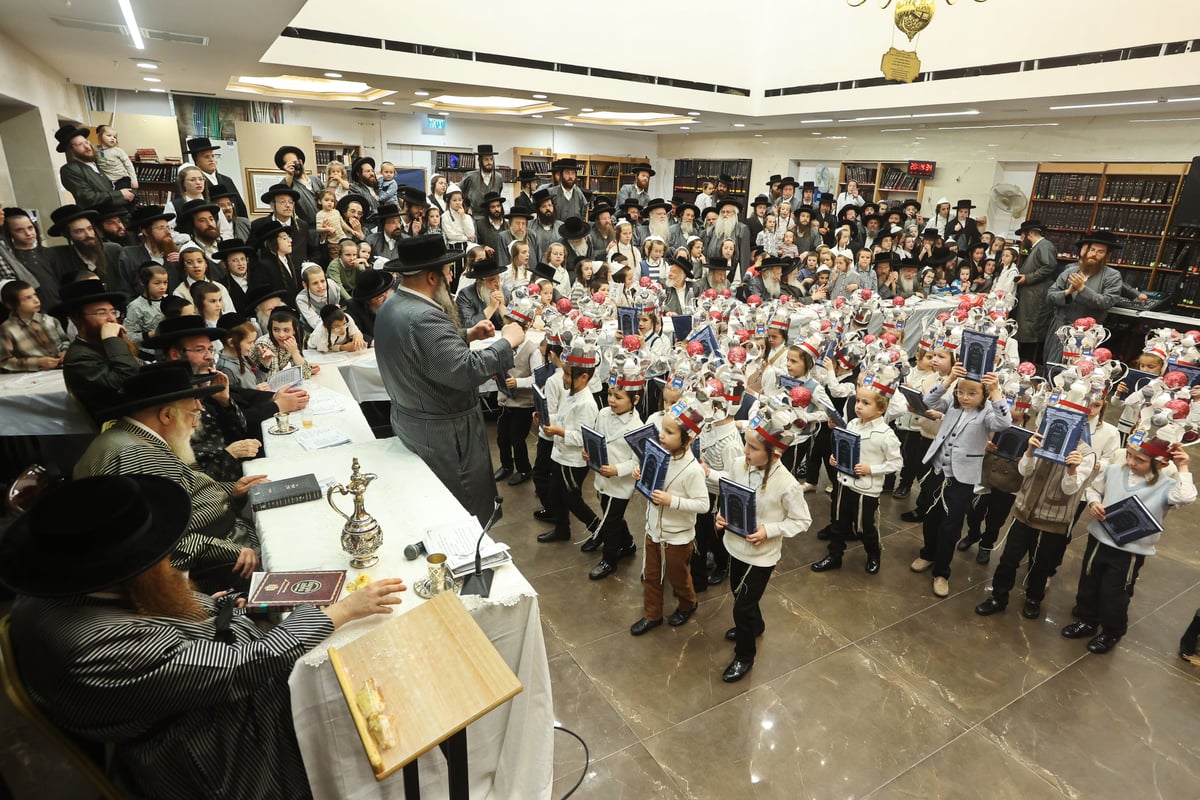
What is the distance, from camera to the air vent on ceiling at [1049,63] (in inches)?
296

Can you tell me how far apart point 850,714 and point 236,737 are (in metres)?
2.65

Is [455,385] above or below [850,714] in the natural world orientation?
above

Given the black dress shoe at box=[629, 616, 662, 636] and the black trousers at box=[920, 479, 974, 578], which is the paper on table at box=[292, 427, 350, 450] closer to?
the black dress shoe at box=[629, 616, 662, 636]

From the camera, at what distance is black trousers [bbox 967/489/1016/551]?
4.14 m

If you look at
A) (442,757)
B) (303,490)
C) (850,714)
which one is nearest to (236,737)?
(442,757)

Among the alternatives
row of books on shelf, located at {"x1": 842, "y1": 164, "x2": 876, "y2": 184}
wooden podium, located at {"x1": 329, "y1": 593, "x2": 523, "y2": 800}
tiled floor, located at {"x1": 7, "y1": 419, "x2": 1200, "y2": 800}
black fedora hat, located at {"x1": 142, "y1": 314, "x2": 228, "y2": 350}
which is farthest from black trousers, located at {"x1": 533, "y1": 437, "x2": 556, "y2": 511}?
row of books on shelf, located at {"x1": 842, "y1": 164, "x2": 876, "y2": 184}

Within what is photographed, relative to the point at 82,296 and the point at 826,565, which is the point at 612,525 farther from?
the point at 82,296

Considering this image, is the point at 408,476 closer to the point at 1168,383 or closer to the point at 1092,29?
the point at 1168,383

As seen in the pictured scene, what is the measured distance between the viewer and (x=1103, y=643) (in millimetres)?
3574

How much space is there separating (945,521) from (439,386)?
10.5 ft

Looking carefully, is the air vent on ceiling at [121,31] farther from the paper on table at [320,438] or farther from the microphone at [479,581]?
the microphone at [479,581]

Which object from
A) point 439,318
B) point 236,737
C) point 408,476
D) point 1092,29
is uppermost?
point 1092,29

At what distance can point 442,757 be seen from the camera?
2.15 m

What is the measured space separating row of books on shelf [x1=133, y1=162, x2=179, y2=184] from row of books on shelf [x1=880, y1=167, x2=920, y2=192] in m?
13.9
